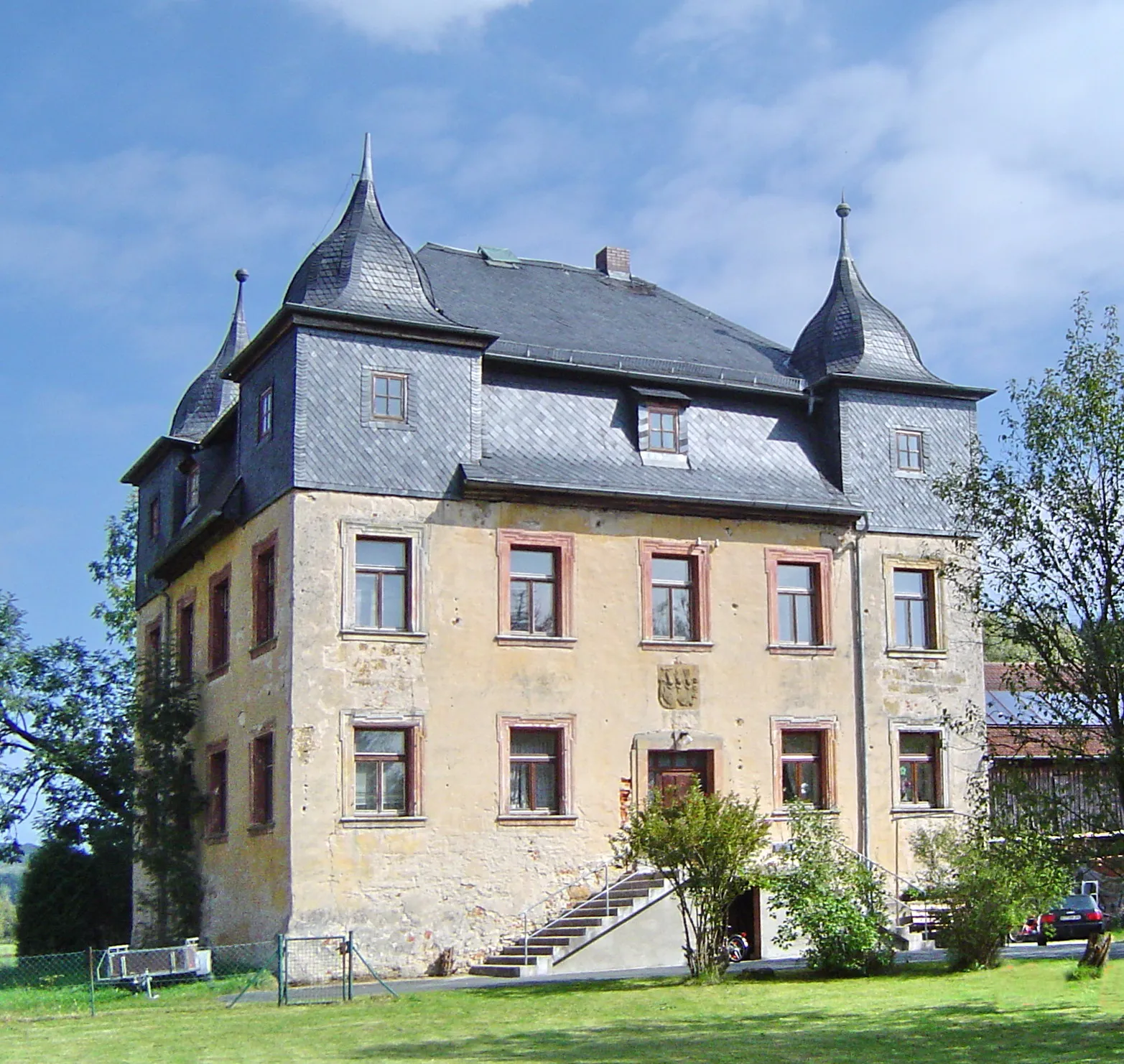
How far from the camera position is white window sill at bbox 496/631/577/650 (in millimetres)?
27797

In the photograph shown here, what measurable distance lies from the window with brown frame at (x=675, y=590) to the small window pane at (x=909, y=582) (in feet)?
13.7

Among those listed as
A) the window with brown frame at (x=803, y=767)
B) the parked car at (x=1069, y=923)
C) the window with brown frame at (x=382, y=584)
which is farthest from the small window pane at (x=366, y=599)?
the parked car at (x=1069, y=923)

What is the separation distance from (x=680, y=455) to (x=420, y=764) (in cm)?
775

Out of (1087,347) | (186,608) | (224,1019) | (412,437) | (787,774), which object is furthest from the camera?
(186,608)

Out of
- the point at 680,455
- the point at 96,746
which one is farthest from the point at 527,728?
the point at 96,746

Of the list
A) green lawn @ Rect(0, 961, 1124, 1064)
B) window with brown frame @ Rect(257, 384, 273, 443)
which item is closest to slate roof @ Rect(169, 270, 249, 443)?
window with brown frame @ Rect(257, 384, 273, 443)

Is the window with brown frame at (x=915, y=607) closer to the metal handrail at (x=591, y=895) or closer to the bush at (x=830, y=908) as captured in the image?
the metal handrail at (x=591, y=895)

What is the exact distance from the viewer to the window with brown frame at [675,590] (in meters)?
29.1

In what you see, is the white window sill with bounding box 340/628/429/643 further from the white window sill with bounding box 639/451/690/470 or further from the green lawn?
the green lawn

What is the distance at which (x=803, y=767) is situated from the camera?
29984 millimetres

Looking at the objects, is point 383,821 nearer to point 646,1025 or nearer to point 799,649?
point 799,649

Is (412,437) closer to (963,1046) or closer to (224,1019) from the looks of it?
(224,1019)

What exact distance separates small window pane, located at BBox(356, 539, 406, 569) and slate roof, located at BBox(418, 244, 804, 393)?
403 centimetres

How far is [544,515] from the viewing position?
28.5 meters
